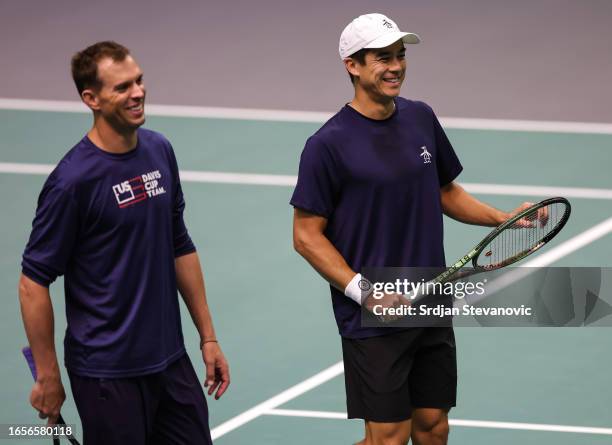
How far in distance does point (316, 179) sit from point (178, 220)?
2.18ft

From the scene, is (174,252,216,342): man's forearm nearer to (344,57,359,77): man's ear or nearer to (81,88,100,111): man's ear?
(81,88,100,111): man's ear

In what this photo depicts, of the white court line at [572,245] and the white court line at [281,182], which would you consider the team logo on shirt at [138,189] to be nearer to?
the white court line at [572,245]

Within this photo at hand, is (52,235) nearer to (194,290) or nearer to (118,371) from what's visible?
(118,371)

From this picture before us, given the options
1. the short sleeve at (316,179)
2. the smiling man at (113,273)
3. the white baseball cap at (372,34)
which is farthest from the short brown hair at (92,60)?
the white baseball cap at (372,34)

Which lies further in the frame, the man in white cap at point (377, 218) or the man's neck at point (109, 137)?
the man in white cap at point (377, 218)

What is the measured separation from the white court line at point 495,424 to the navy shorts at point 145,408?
2.37m

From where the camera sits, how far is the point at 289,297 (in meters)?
10.2

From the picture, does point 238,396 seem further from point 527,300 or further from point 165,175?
point 165,175

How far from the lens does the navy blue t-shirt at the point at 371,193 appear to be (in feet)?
21.2

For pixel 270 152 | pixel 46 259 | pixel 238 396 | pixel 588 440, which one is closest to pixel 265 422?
pixel 238 396

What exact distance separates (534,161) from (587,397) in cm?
407

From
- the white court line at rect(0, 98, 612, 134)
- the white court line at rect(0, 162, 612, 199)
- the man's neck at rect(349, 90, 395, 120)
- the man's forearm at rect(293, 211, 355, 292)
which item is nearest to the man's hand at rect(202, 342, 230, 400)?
the man's forearm at rect(293, 211, 355, 292)

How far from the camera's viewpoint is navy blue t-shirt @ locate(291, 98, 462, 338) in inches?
255

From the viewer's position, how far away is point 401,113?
666cm
